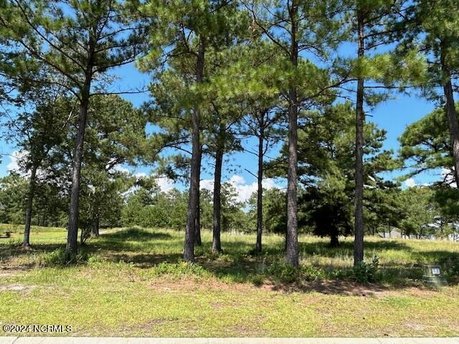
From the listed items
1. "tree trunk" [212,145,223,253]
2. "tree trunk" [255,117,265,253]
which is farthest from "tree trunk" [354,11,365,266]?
"tree trunk" [255,117,265,253]

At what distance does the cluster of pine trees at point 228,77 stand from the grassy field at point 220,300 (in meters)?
1.18

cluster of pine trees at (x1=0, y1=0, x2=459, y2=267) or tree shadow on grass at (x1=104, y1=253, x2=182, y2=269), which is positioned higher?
cluster of pine trees at (x1=0, y1=0, x2=459, y2=267)

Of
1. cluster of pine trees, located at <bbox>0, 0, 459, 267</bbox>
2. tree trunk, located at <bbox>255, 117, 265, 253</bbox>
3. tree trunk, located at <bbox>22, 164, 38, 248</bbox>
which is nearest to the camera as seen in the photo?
cluster of pine trees, located at <bbox>0, 0, 459, 267</bbox>

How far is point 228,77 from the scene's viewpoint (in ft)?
28.3

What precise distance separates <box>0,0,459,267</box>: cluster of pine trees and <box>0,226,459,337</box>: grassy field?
3.88 feet

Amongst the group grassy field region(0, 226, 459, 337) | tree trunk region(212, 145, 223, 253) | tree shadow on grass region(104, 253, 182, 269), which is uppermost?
tree trunk region(212, 145, 223, 253)

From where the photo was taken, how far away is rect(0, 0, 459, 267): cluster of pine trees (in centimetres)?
903

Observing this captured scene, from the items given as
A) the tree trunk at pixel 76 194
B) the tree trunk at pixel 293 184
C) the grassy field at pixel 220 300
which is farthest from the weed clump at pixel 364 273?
the tree trunk at pixel 76 194

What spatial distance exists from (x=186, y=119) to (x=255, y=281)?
6263 mm

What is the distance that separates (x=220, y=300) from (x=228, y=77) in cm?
448

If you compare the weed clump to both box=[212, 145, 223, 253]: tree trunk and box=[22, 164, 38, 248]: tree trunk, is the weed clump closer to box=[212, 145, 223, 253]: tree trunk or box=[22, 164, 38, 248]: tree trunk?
box=[212, 145, 223, 253]: tree trunk

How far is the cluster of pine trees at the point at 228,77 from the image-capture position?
9031 millimetres

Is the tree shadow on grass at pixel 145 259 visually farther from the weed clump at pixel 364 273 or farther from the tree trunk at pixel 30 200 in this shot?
the tree trunk at pixel 30 200

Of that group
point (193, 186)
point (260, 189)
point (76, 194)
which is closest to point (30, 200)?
point (76, 194)
